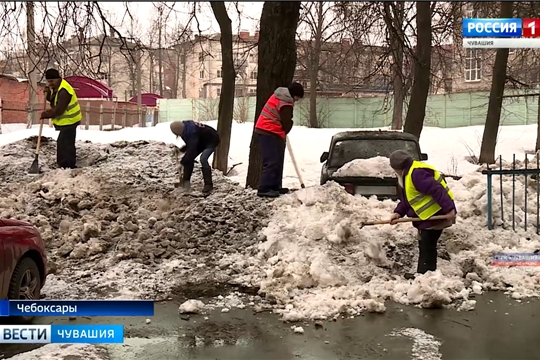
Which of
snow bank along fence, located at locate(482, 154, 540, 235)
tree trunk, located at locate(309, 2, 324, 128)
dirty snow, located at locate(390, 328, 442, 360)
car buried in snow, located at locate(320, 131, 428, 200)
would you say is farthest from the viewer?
tree trunk, located at locate(309, 2, 324, 128)

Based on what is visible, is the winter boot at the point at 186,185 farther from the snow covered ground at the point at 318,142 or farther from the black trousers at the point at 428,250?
the snow covered ground at the point at 318,142

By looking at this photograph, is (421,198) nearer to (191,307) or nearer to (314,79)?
(191,307)

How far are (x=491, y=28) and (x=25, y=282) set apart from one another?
6321mm

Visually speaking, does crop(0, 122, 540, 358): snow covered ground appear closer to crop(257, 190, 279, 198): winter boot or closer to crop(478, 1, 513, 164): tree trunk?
crop(257, 190, 279, 198): winter boot

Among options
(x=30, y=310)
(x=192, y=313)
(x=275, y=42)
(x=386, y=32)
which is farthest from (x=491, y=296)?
(x=386, y=32)

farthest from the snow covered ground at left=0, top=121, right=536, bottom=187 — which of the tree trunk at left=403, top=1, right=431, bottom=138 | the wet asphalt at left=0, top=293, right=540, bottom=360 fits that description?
the wet asphalt at left=0, top=293, right=540, bottom=360

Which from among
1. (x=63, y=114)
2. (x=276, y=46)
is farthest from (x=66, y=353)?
(x=276, y=46)

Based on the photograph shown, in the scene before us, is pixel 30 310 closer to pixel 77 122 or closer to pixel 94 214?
pixel 94 214

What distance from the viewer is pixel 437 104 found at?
110 ft

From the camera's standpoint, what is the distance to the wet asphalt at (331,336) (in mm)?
4367

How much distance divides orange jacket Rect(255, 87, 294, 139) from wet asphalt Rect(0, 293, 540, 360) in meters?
3.57

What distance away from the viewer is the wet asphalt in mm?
4367

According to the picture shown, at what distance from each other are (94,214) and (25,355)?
3.81 metres

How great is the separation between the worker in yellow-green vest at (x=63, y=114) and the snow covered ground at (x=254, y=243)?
0.53 metres
